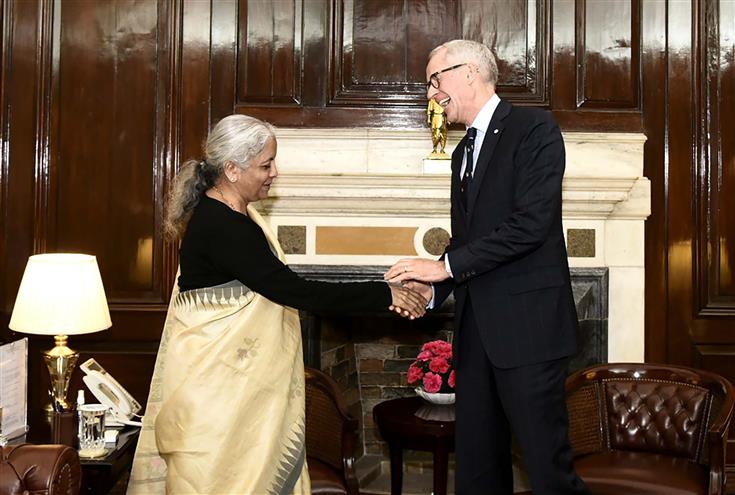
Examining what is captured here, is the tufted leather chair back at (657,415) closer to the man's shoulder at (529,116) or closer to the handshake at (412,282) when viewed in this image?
the handshake at (412,282)

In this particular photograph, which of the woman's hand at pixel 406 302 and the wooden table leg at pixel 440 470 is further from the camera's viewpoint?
the wooden table leg at pixel 440 470

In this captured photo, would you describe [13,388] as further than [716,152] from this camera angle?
No

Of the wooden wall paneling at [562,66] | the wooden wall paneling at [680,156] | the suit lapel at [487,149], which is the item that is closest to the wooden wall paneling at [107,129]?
the wooden wall paneling at [562,66]

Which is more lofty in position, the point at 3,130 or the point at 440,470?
the point at 3,130

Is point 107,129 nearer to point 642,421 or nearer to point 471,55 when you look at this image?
point 471,55

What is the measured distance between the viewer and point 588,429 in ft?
11.7

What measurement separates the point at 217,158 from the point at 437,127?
5.18ft

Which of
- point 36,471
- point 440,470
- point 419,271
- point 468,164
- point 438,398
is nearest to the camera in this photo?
point 36,471

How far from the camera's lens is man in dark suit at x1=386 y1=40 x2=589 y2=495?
2664 millimetres

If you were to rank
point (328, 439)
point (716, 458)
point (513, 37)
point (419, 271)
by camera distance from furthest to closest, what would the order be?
point (513, 37) → point (328, 439) → point (716, 458) → point (419, 271)

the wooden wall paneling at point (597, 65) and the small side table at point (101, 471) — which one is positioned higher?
the wooden wall paneling at point (597, 65)

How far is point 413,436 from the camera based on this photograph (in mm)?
3688

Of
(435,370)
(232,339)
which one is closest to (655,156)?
(435,370)

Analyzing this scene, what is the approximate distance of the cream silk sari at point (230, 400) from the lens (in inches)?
99.2
